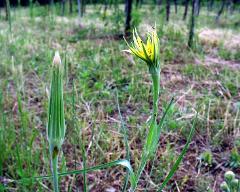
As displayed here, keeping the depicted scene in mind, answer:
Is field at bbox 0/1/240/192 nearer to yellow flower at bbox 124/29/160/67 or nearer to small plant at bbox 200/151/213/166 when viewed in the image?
small plant at bbox 200/151/213/166

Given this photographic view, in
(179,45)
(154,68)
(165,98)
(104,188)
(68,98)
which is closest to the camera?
(154,68)

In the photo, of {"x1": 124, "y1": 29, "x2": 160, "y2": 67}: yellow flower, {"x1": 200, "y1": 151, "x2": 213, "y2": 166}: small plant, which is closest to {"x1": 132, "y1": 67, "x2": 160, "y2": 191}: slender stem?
{"x1": 124, "y1": 29, "x2": 160, "y2": 67}: yellow flower

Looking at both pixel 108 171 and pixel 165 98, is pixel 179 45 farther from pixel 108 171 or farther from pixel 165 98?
pixel 108 171

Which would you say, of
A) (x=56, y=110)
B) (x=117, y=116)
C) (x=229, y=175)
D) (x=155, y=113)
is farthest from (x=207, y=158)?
(x=56, y=110)

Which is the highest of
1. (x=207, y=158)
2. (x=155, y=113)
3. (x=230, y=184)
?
(x=155, y=113)

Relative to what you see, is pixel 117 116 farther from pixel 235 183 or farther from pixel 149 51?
pixel 149 51

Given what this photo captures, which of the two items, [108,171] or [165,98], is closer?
[108,171]

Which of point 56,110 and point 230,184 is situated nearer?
point 56,110

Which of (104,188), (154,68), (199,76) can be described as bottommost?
(104,188)

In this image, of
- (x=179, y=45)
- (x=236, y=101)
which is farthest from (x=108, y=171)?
(x=179, y=45)

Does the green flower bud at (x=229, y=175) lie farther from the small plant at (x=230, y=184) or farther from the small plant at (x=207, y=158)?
the small plant at (x=207, y=158)
